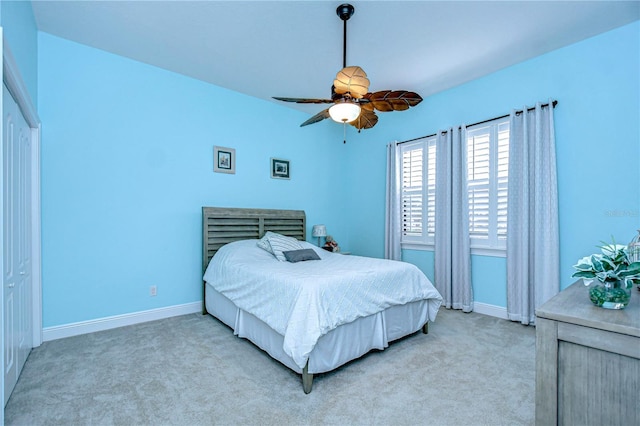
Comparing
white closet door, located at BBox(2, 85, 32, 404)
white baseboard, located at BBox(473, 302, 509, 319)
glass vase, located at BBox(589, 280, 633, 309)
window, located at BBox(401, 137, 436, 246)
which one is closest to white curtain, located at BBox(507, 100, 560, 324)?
white baseboard, located at BBox(473, 302, 509, 319)

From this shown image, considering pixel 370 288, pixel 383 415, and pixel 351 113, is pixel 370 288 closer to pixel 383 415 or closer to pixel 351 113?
pixel 383 415

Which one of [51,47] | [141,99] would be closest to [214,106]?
[141,99]

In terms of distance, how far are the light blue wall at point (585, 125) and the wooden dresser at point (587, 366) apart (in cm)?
223

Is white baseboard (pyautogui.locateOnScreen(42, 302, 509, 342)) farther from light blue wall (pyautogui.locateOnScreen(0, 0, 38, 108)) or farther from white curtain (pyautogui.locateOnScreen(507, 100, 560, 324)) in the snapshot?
light blue wall (pyautogui.locateOnScreen(0, 0, 38, 108))

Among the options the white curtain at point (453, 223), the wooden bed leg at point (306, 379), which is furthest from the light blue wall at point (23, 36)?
the white curtain at point (453, 223)

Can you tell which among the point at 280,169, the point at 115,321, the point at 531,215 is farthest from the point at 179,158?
the point at 531,215

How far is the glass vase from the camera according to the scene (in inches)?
43.6

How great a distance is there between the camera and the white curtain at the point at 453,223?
12.0 ft

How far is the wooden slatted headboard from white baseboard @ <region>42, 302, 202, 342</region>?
23 centimetres

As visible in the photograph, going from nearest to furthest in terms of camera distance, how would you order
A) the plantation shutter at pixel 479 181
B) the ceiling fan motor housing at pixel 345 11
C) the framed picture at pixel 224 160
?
the ceiling fan motor housing at pixel 345 11 → the plantation shutter at pixel 479 181 → the framed picture at pixel 224 160

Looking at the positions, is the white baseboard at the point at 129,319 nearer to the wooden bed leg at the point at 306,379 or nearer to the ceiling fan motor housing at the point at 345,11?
the wooden bed leg at the point at 306,379

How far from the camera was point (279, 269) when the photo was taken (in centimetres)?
262

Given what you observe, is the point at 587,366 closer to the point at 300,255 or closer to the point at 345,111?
the point at 345,111

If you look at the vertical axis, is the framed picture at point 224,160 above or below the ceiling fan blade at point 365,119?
below
